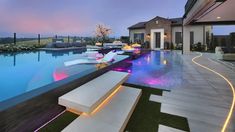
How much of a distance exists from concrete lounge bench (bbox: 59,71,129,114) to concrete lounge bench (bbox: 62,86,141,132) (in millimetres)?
151

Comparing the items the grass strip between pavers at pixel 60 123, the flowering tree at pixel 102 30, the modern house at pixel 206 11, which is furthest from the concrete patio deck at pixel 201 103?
the flowering tree at pixel 102 30

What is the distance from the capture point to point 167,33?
1806cm

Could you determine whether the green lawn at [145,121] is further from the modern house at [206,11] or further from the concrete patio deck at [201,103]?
the modern house at [206,11]

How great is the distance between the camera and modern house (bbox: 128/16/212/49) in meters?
16.5

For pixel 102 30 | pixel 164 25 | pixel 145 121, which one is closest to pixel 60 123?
pixel 145 121

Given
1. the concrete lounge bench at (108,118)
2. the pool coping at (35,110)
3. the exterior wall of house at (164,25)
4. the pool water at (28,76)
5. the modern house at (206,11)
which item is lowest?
the concrete lounge bench at (108,118)

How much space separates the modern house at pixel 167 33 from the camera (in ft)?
54.2

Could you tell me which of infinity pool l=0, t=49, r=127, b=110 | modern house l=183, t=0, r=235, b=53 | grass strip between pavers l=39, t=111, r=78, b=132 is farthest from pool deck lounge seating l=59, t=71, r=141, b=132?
modern house l=183, t=0, r=235, b=53

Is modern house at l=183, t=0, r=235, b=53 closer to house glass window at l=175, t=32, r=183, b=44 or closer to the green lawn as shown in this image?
the green lawn

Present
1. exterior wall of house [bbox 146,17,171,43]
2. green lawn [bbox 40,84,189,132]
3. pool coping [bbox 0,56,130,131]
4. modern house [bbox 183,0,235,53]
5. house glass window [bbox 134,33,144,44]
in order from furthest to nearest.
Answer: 1. house glass window [bbox 134,33,144,44]
2. exterior wall of house [bbox 146,17,171,43]
3. modern house [bbox 183,0,235,53]
4. green lawn [bbox 40,84,189,132]
5. pool coping [bbox 0,56,130,131]

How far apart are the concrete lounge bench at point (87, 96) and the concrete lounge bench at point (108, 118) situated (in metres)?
0.15

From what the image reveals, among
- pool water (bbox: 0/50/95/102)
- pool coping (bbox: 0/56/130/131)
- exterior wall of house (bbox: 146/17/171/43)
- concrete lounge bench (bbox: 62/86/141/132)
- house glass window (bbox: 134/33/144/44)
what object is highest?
exterior wall of house (bbox: 146/17/171/43)

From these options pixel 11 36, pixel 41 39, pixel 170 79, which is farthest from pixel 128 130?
pixel 41 39

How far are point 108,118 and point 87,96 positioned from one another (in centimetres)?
52
